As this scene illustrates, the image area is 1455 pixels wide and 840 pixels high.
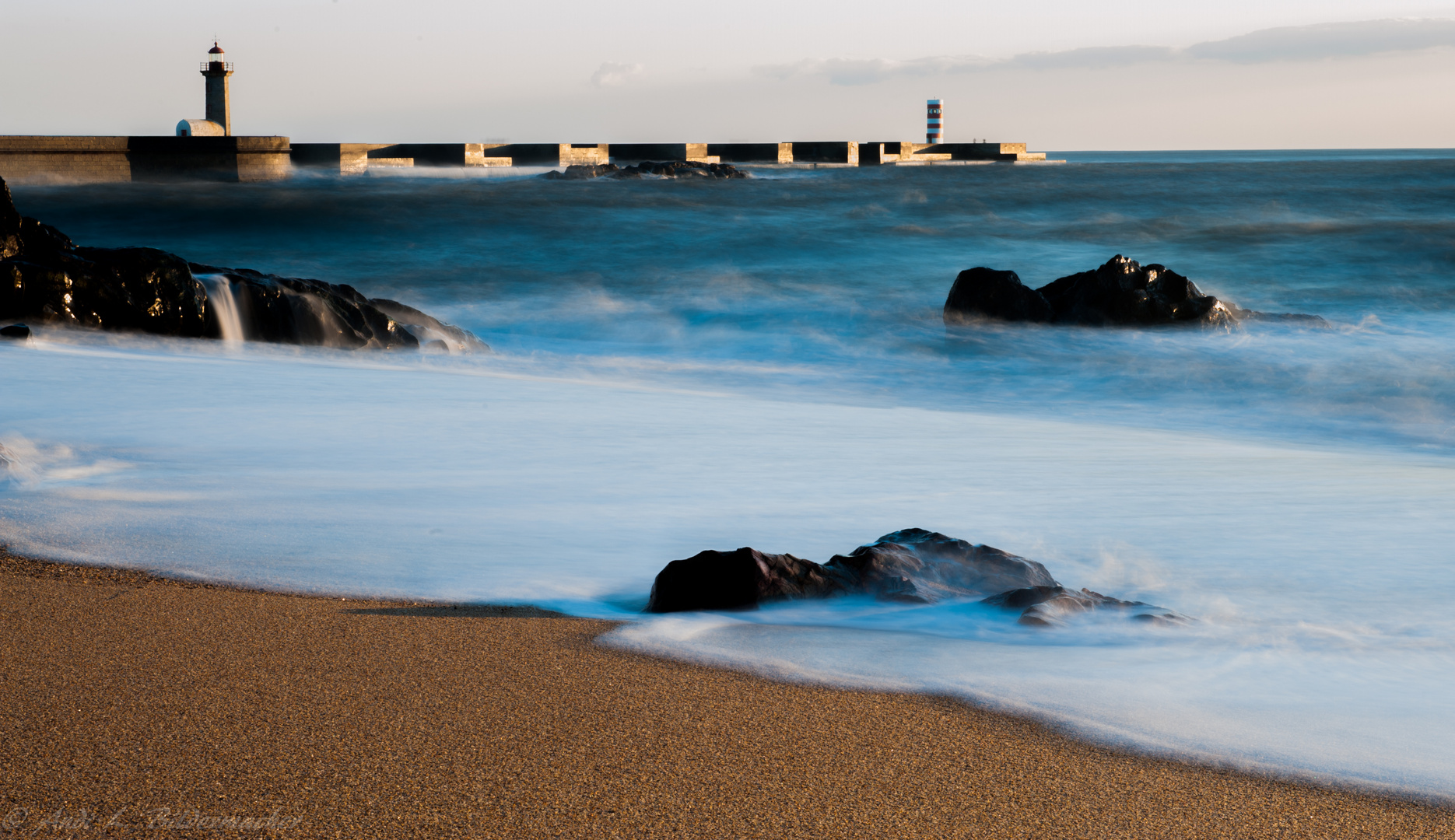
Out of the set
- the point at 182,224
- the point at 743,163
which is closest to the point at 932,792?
the point at 182,224

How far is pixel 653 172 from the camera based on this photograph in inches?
1355

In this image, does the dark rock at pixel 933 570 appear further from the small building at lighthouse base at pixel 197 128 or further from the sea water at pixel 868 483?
the small building at lighthouse base at pixel 197 128

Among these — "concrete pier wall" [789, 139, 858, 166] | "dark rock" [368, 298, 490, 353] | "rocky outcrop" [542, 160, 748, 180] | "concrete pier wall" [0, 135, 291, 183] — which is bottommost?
"dark rock" [368, 298, 490, 353]

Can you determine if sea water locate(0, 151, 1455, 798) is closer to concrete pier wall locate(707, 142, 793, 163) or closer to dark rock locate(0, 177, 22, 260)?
dark rock locate(0, 177, 22, 260)

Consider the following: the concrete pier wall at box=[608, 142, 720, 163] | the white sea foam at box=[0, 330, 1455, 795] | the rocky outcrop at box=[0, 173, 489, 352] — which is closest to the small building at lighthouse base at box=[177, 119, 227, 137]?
the concrete pier wall at box=[608, 142, 720, 163]

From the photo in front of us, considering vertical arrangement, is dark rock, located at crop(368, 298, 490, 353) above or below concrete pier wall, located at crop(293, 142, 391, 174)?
below

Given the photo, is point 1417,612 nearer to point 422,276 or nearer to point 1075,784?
point 1075,784

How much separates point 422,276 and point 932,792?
1270cm

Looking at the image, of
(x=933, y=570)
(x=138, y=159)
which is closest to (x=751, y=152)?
(x=138, y=159)

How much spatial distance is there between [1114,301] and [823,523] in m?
5.95

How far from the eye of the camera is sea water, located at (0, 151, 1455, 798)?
2021mm

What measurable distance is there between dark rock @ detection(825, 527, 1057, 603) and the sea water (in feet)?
0.21

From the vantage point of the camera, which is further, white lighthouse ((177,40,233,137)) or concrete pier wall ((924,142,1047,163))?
concrete pier wall ((924,142,1047,163))

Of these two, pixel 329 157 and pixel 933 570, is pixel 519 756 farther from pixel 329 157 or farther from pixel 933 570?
pixel 329 157
